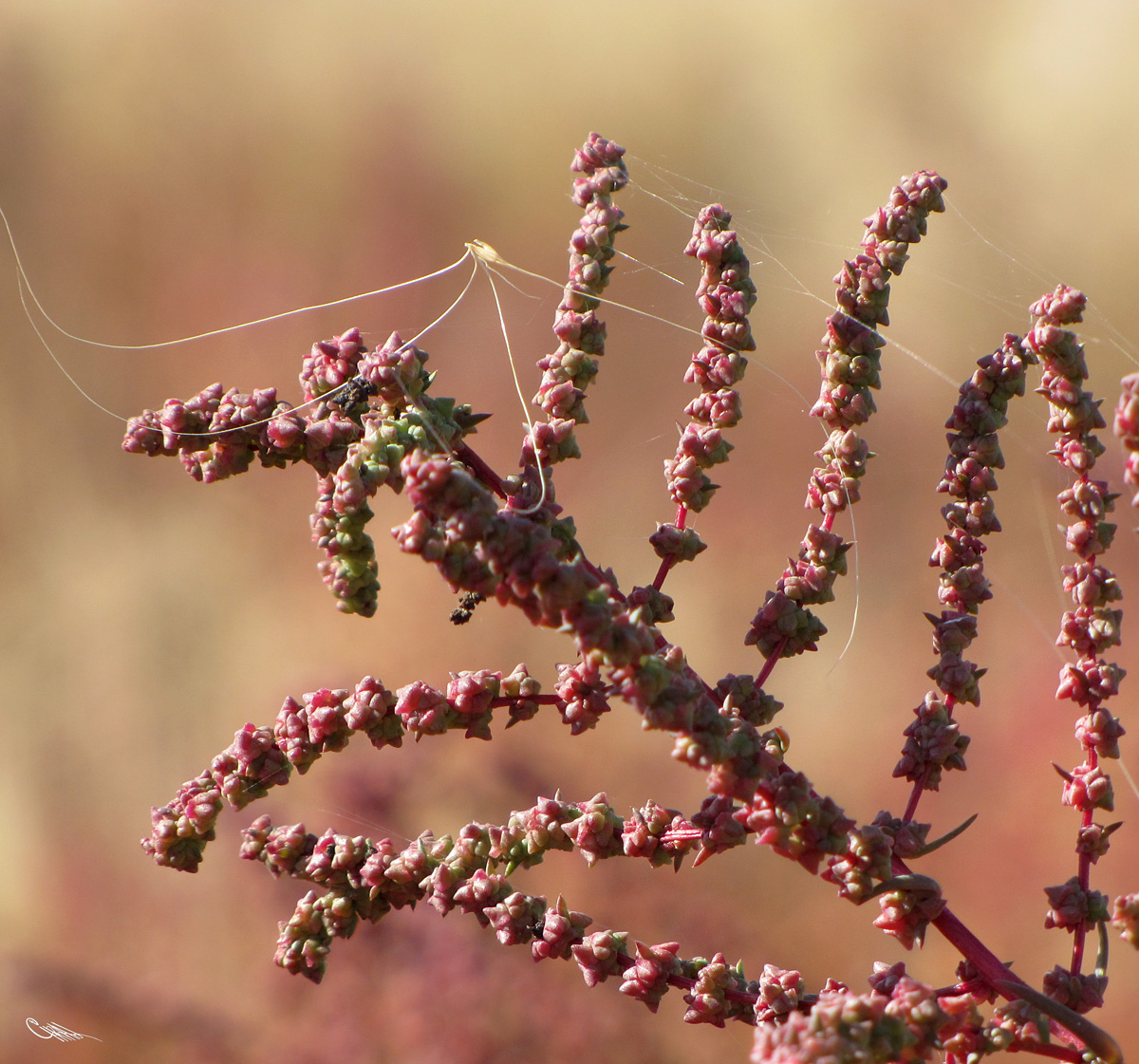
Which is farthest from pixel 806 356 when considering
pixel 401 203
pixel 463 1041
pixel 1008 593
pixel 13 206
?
pixel 13 206

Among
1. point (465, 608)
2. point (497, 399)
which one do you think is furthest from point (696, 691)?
point (497, 399)

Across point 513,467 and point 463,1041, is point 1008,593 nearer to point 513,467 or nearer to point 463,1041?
point 513,467
